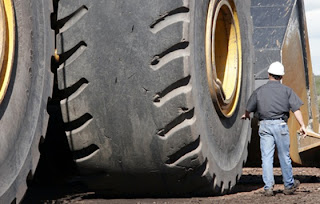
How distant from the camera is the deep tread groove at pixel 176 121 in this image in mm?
4492

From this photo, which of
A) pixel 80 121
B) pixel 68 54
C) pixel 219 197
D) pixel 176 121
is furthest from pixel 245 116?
pixel 68 54

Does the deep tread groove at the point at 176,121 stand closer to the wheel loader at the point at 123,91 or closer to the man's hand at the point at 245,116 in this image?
the wheel loader at the point at 123,91

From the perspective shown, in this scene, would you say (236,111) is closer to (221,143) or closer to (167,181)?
(221,143)

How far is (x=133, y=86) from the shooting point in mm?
4426

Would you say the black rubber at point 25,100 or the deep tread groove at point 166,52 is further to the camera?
the deep tread groove at point 166,52

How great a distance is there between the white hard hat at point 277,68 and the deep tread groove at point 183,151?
192cm

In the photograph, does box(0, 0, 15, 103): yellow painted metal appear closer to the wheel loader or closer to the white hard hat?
the wheel loader

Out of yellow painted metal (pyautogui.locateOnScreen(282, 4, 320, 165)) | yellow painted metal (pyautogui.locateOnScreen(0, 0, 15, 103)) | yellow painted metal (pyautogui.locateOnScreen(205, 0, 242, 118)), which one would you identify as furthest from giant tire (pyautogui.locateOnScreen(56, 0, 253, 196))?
yellow painted metal (pyautogui.locateOnScreen(282, 4, 320, 165))

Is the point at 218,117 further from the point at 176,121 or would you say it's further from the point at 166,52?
the point at 166,52

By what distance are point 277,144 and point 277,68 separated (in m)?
0.67

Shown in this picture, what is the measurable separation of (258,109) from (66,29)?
7.90ft

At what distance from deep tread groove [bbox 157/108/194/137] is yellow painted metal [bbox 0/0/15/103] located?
1.35 metres

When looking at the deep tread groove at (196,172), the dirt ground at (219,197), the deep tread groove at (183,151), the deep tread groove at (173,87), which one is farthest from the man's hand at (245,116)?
the deep tread groove at (173,87)

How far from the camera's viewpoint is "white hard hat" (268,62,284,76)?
635cm
